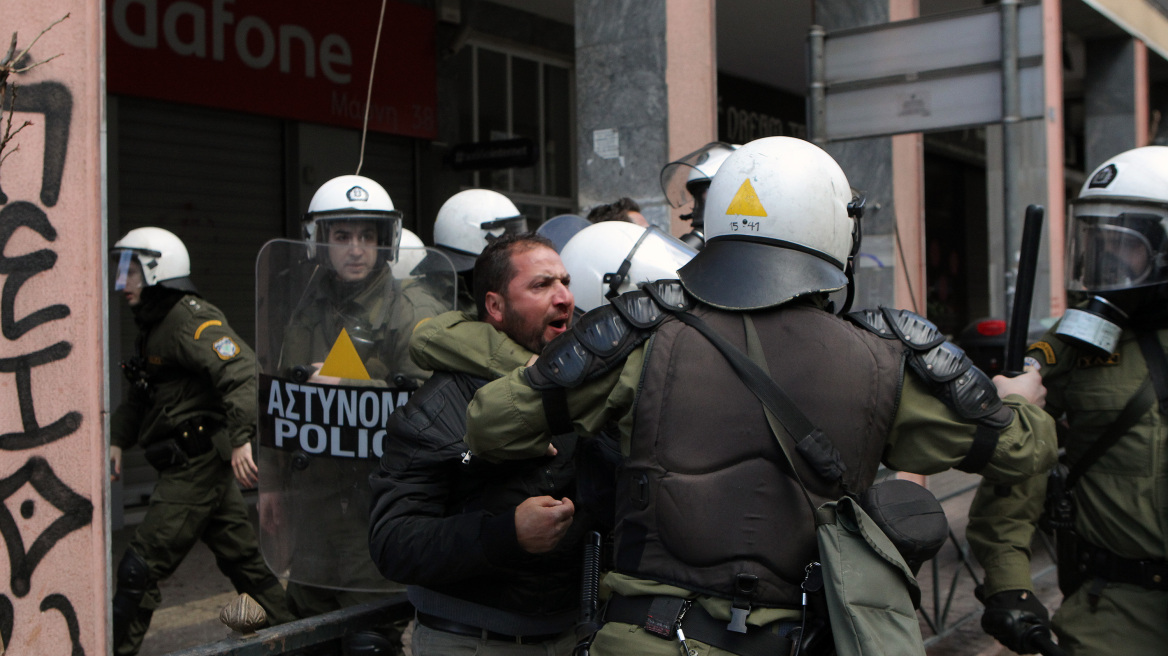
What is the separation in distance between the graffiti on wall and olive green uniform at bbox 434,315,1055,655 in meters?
1.41

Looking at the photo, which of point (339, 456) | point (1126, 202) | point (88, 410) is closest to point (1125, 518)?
point (1126, 202)

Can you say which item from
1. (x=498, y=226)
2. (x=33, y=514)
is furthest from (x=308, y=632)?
(x=498, y=226)

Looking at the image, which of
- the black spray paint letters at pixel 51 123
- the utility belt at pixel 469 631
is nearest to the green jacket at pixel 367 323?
the black spray paint letters at pixel 51 123

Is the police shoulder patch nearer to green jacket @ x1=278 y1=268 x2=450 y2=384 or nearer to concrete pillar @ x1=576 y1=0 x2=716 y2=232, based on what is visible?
green jacket @ x1=278 y1=268 x2=450 y2=384

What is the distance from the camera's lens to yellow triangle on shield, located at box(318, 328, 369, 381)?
3018mm

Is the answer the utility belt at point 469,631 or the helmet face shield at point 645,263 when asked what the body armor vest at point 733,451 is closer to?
the utility belt at point 469,631

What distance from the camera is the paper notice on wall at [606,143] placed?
17.3 ft

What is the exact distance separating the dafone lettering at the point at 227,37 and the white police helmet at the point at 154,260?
2.68m

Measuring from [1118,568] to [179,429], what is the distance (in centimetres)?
376

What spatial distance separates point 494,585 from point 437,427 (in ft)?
1.26

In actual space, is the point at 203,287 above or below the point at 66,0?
below

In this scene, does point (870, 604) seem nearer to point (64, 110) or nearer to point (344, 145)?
point (64, 110)

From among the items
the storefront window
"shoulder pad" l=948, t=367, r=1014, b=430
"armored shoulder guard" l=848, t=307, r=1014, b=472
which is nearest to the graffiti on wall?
"armored shoulder guard" l=848, t=307, r=1014, b=472

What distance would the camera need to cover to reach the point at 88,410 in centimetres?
278
